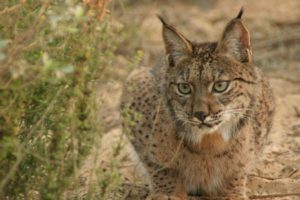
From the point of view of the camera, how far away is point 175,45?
19.1ft

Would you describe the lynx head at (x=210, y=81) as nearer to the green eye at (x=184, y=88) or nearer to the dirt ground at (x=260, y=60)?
the green eye at (x=184, y=88)

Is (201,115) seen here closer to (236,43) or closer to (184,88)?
(184,88)

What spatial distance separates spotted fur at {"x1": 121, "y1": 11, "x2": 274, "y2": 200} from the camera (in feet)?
18.3

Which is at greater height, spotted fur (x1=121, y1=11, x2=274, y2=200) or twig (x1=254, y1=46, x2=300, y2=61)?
twig (x1=254, y1=46, x2=300, y2=61)

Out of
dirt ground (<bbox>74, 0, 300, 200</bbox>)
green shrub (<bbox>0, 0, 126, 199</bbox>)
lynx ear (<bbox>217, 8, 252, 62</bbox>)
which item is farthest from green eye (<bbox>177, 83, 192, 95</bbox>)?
green shrub (<bbox>0, 0, 126, 199</bbox>)

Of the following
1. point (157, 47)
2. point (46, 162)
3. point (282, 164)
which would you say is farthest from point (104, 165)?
point (157, 47)

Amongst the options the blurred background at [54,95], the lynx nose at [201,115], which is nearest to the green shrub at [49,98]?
the blurred background at [54,95]

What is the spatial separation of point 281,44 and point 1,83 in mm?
6459

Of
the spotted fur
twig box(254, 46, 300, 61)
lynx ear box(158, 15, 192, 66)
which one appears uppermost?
twig box(254, 46, 300, 61)

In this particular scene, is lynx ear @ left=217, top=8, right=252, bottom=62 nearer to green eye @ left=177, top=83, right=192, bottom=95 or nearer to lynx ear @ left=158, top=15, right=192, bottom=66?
lynx ear @ left=158, top=15, right=192, bottom=66

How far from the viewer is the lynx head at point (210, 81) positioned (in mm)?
5504

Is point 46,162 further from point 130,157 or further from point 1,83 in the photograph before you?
point 130,157

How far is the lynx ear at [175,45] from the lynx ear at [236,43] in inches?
9.3

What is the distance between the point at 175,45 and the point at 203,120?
2.30 ft
